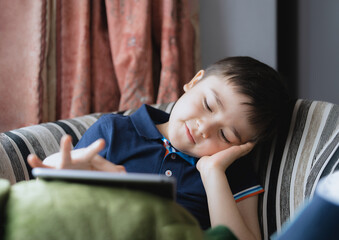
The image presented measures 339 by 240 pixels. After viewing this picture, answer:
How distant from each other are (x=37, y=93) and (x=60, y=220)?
3.49 feet

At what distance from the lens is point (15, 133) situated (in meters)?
1.04

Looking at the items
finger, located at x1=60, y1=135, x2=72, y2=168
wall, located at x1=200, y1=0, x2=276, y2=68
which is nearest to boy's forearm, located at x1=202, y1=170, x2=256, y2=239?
finger, located at x1=60, y1=135, x2=72, y2=168

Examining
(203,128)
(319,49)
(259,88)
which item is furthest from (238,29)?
(203,128)

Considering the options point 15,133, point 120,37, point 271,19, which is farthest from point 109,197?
point 271,19

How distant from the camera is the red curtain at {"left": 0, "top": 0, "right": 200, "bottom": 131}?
1.46 m

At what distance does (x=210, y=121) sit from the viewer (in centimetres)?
94

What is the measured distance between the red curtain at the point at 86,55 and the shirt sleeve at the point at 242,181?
0.59 meters

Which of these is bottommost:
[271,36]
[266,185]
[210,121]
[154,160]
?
[266,185]

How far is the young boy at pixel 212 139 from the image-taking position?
0.95m

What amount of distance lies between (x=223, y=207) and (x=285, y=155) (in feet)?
0.90

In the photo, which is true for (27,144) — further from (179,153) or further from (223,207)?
(223,207)

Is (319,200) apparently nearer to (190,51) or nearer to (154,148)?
(154,148)

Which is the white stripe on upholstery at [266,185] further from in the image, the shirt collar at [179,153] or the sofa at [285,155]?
the shirt collar at [179,153]

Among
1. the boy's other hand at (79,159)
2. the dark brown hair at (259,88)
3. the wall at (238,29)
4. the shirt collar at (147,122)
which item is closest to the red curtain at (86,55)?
the wall at (238,29)
